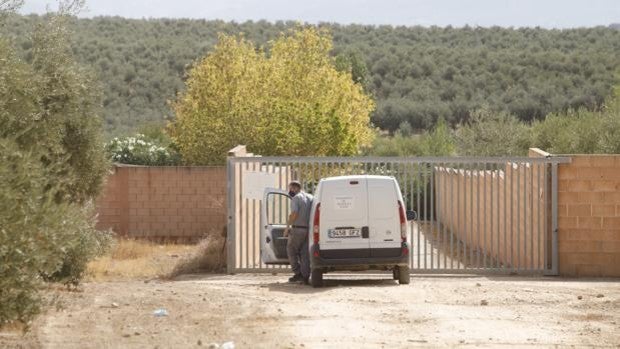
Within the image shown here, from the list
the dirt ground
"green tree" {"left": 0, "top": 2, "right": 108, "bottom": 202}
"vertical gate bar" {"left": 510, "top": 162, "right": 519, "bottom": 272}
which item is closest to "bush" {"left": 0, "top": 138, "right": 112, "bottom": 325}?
the dirt ground

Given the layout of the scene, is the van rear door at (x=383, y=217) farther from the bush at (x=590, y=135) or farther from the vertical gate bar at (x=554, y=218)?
the bush at (x=590, y=135)

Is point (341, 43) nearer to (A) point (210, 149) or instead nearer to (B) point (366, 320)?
(A) point (210, 149)

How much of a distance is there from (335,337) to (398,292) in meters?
5.42

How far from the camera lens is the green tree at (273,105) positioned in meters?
38.2

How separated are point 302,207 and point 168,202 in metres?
Result: 12.8

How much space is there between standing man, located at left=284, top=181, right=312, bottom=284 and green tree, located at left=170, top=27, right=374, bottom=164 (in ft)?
49.5

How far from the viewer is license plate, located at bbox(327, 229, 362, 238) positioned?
67.8 ft

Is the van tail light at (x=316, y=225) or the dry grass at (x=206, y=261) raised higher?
the van tail light at (x=316, y=225)

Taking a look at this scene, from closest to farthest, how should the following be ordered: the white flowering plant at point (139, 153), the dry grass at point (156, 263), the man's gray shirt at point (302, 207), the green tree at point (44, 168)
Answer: the green tree at point (44, 168) < the man's gray shirt at point (302, 207) < the dry grass at point (156, 263) < the white flowering plant at point (139, 153)

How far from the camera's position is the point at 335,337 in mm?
13969

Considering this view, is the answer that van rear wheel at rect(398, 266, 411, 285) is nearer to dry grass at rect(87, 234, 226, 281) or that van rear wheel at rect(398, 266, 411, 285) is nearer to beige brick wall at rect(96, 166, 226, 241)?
dry grass at rect(87, 234, 226, 281)

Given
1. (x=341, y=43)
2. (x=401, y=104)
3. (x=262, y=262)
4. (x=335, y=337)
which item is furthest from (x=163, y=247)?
(x=341, y=43)

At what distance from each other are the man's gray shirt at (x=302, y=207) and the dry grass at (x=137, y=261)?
4.18 meters

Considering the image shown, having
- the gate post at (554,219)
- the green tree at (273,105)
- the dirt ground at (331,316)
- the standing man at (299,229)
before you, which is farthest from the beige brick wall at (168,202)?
the dirt ground at (331,316)
